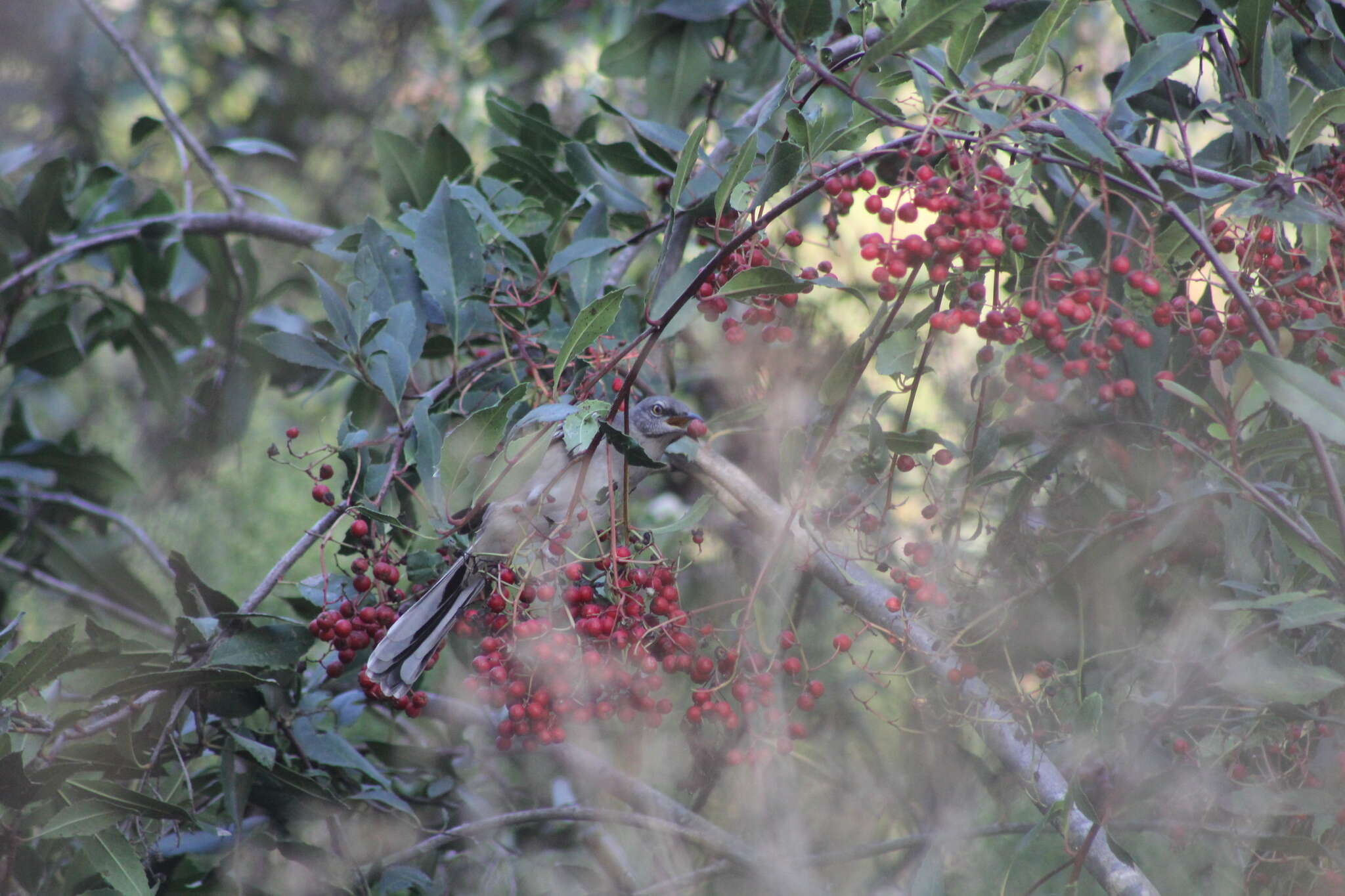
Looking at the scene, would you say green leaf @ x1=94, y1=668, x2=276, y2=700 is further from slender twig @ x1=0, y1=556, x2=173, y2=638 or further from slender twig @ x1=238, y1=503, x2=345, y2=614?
slender twig @ x1=0, y1=556, x2=173, y2=638

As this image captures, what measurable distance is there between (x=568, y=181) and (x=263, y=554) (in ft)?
9.15

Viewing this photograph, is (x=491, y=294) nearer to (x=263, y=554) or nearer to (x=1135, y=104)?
(x=1135, y=104)

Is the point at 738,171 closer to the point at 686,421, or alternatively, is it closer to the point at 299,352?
the point at 686,421

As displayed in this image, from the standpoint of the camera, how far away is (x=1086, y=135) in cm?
149

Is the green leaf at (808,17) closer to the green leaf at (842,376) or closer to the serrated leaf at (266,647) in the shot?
A: the green leaf at (842,376)

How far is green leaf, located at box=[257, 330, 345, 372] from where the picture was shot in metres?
2.16

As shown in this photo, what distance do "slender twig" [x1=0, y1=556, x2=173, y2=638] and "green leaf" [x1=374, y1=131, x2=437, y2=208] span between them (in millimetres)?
1748

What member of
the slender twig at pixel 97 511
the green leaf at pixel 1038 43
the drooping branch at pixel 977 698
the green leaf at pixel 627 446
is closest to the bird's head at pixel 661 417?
the drooping branch at pixel 977 698

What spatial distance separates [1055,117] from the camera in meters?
1.49

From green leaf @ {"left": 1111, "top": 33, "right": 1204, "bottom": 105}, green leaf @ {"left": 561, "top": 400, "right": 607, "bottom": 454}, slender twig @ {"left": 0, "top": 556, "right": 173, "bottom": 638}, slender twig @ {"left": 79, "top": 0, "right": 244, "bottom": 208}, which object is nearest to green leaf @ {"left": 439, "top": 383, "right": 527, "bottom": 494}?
green leaf @ {"left": 561, "top": 400, "right": 607, "bottom": 454}

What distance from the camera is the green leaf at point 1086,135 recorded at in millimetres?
1458

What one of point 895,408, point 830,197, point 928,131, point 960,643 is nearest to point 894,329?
point 830,197

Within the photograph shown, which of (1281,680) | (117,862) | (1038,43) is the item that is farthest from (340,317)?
(1281,680)

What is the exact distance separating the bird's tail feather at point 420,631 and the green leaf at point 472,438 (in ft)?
0.69
